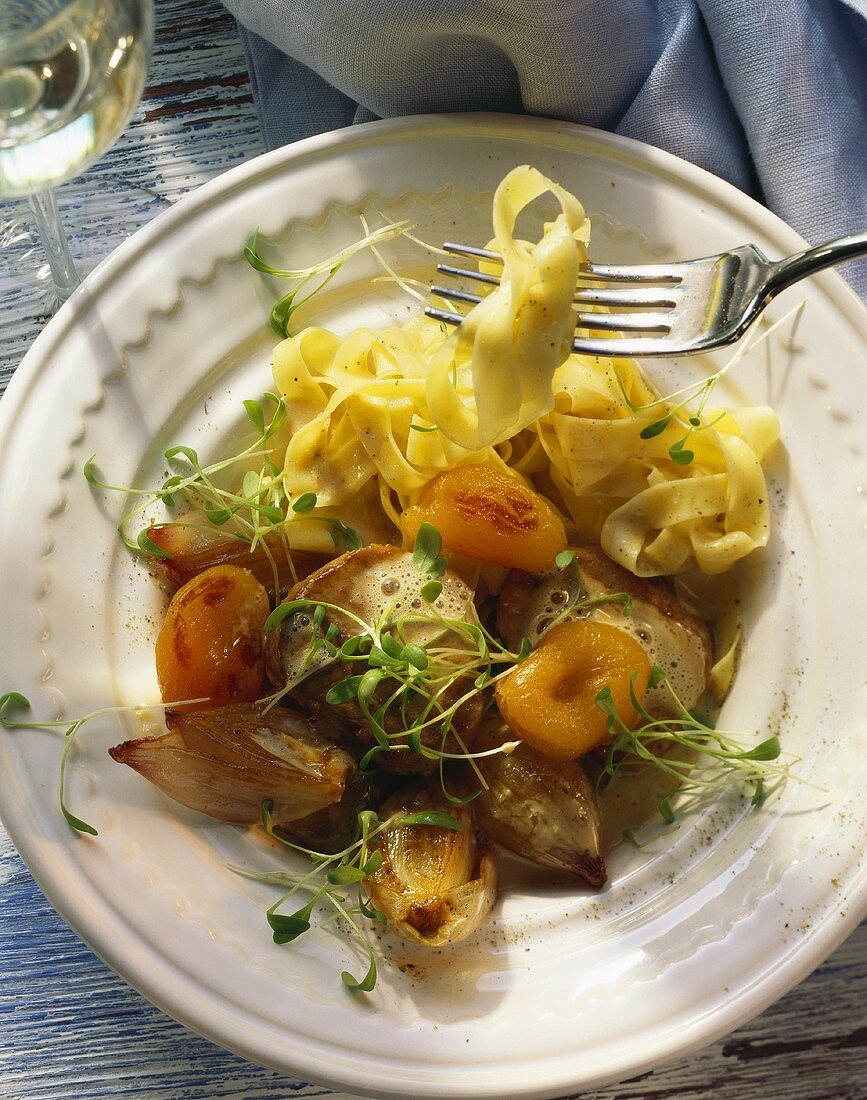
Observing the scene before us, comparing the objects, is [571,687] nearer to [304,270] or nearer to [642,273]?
[642,273]

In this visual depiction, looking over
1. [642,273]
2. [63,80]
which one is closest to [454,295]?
[642,273]

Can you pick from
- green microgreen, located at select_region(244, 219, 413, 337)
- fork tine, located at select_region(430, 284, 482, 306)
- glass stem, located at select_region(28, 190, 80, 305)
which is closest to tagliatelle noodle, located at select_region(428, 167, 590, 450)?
fork tine, located at select_region(430, 284, 482, 306)

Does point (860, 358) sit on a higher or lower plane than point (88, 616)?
higher

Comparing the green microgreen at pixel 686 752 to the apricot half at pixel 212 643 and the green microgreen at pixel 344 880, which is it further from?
the apricot half at pixel 212 643

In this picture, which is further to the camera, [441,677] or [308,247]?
[308,247]

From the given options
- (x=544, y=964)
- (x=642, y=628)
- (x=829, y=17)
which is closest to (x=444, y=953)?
(x=544, y=964)

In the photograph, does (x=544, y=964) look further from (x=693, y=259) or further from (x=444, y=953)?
(x=693, y=259)
